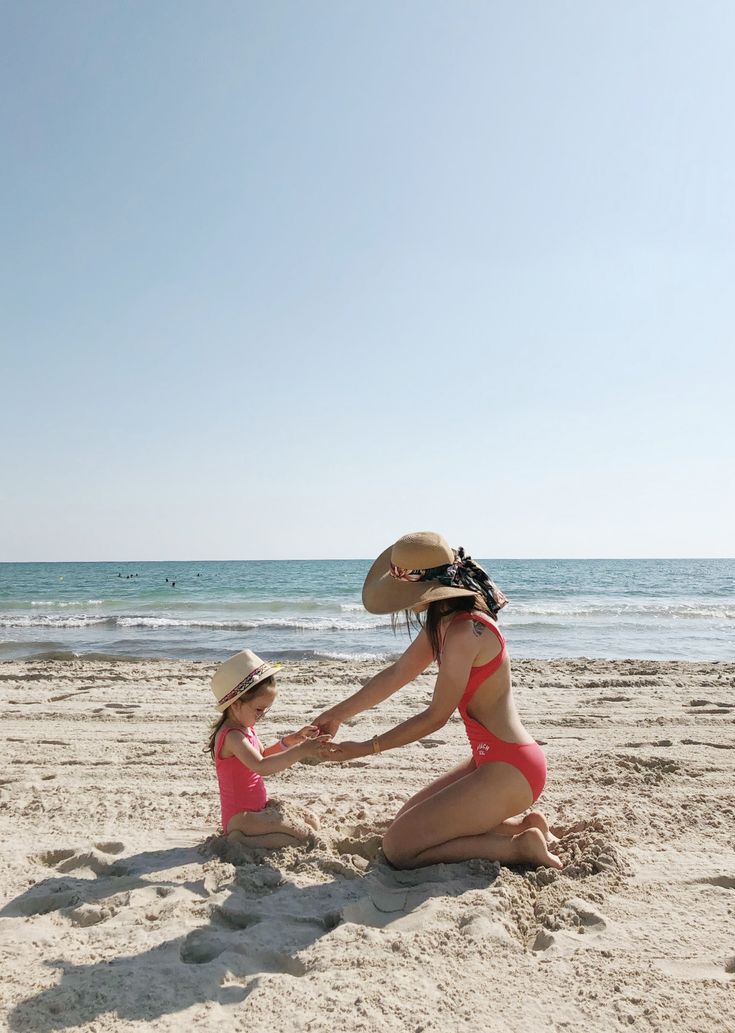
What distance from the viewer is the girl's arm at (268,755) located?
363 centimetres

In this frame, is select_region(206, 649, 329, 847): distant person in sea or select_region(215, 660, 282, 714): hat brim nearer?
select_region(206, 649, 329, 847): distant person in sea

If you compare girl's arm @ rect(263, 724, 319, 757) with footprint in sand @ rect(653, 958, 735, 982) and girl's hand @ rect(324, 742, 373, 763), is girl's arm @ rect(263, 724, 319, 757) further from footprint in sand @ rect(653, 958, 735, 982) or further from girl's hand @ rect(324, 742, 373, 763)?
footprint in sand @ rect(653, 958, 735, 982)

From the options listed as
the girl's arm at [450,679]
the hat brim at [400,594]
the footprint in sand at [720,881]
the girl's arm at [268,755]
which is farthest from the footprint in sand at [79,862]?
the footprint in sand at [720,881]

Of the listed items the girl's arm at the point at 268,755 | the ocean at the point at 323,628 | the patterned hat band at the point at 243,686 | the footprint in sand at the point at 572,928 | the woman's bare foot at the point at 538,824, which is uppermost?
the patterned hat band at the point at 243,686

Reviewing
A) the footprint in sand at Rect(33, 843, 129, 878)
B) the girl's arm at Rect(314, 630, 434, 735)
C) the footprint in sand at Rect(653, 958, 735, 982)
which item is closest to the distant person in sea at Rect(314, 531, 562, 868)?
the girl's arm at Rect(314, 630, 434, 735)

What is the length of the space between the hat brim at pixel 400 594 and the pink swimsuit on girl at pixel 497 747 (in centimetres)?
18

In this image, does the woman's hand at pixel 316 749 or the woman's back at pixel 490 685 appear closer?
the woman's back at pixel 490 685

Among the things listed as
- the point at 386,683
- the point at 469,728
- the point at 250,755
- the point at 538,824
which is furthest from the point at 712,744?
the point at 250,755

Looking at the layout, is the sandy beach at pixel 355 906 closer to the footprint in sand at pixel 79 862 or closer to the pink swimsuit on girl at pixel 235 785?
the footprint in sand at pixel 79 862

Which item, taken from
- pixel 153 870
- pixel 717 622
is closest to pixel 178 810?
pixel 153 870

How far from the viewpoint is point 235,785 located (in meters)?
3.80

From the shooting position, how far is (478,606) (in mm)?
3510

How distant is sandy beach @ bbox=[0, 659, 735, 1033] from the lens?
2324 millimetres

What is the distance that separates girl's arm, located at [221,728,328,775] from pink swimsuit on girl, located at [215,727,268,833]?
0.05 m
